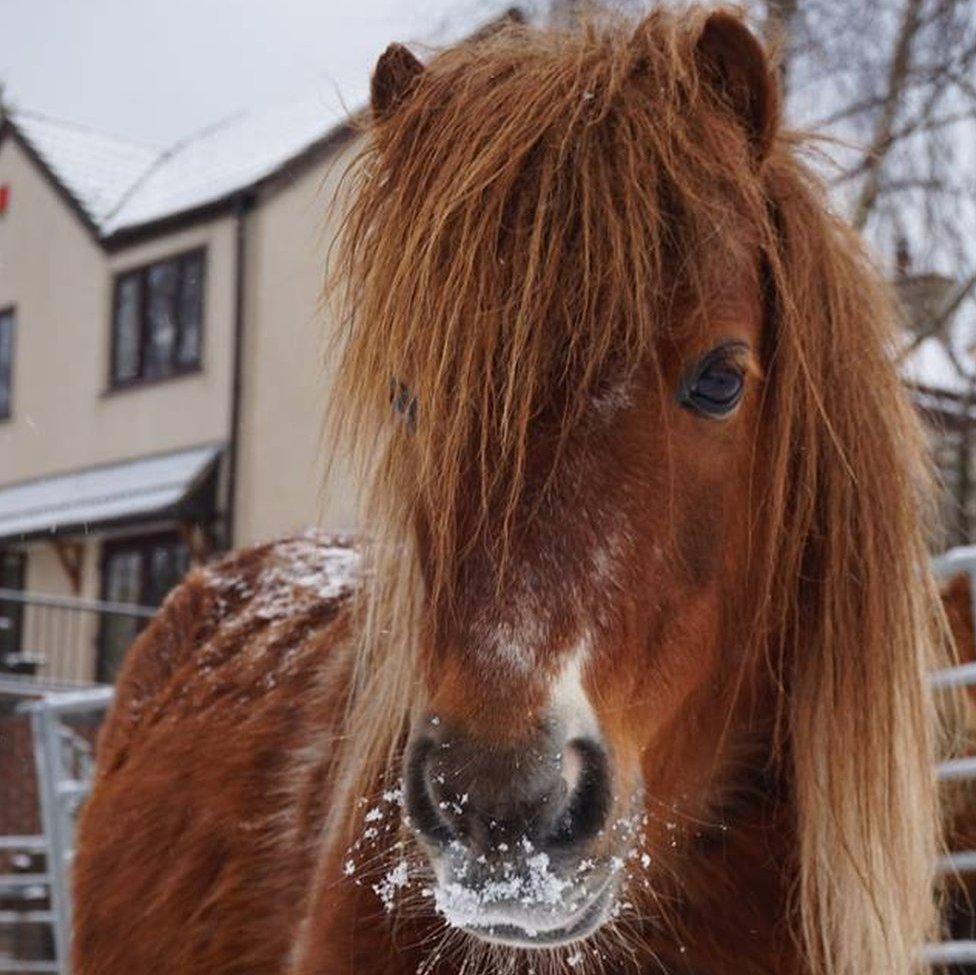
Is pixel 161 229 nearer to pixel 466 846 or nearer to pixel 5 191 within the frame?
pixel 5 191

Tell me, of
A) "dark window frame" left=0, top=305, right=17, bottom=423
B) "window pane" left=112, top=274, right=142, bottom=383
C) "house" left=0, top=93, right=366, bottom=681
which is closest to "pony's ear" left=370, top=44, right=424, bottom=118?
"house" left=0, top=93, right=366, bottom=681

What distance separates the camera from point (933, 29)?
12.4 meters

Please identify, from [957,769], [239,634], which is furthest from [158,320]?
[957,769]

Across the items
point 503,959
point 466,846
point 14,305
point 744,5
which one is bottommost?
point 503,959

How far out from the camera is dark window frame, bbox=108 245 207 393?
17.5 m

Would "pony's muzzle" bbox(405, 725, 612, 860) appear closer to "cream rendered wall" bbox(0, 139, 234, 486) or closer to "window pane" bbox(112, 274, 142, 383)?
"cream rendered wall" bbox(0, 139, 234, 486)

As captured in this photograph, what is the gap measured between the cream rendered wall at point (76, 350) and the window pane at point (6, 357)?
23cm

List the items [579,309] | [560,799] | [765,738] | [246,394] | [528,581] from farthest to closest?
[246,394] < [765,738] < [579,309] < [528,581] < [560,799]

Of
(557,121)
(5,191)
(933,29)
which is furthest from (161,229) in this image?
(557,121)

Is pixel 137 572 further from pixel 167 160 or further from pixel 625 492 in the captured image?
pixel 625 492

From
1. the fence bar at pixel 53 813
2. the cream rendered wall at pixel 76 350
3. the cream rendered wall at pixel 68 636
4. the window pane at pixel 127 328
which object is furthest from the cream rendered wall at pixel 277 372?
the fence bar at pixel 53 813

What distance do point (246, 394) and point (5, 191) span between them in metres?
7.10

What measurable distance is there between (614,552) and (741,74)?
80 centimetres

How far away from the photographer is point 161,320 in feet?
60.4
